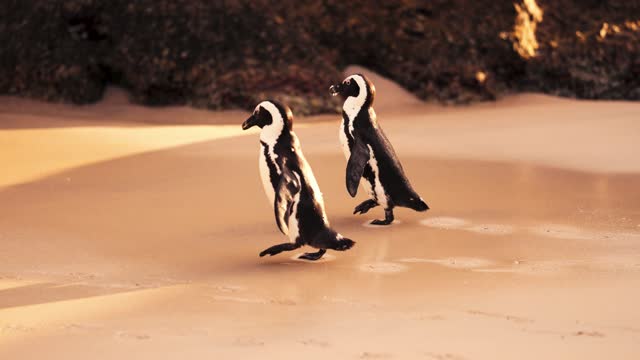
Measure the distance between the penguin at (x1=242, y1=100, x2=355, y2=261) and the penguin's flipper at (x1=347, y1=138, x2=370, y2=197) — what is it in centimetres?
73

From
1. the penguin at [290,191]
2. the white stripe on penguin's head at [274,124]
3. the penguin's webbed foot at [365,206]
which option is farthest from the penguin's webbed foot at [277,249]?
the penguin's webbed foot at [365,206]

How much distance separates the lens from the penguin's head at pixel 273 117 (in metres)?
6.63

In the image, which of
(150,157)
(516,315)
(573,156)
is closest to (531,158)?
(573,156)

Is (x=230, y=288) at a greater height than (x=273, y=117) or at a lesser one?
lesser

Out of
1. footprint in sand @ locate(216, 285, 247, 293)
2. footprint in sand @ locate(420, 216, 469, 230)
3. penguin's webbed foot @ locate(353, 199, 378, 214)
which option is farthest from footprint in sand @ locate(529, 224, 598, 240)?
footprint in sand @ locate(216, 285, 247, 293)

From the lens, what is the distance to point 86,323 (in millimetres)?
4930

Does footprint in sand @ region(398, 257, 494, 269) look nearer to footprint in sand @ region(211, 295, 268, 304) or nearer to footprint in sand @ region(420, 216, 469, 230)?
footprint in sand @ region(420, 216, 469, 230)

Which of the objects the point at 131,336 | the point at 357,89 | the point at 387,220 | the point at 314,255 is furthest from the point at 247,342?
the point at 357,89

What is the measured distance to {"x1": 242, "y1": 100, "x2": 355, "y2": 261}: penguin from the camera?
6406mm

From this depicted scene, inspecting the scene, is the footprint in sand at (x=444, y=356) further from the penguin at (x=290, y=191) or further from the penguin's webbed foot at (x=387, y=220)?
the penguin's webbed foot at (x=387, y=220)

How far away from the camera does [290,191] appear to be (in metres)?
6.47

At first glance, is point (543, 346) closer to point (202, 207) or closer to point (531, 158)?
point (202, 207)

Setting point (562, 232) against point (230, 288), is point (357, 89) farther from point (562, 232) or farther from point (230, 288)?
point (230, 288)

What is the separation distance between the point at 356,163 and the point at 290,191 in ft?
3.50
